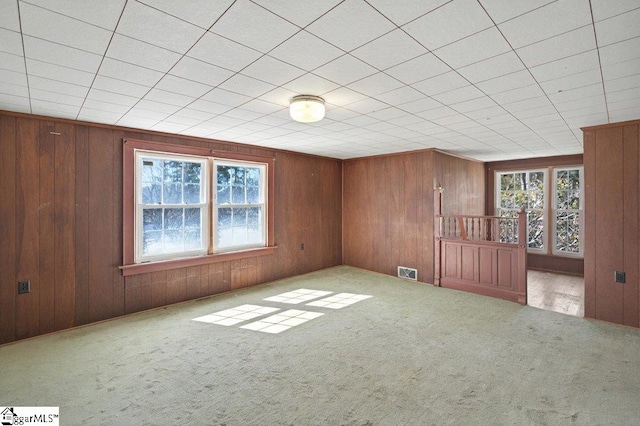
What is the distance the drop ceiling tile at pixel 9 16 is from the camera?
150cm

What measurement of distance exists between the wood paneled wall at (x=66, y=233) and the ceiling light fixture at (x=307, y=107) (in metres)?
2.37

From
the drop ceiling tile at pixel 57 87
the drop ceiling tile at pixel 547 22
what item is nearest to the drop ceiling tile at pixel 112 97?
the drop ceiling tile at pixel 57 87

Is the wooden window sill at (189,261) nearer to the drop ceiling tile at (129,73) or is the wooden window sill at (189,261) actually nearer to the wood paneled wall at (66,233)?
the wood paneled wall at (66,233)

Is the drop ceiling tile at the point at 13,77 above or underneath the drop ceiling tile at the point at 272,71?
above

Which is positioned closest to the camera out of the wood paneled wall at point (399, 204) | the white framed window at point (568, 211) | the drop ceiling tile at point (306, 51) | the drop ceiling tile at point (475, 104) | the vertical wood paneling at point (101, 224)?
the drop ceiling tile at point (306, 51)

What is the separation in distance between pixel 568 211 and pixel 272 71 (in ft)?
22.6

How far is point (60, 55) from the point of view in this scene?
2.03m

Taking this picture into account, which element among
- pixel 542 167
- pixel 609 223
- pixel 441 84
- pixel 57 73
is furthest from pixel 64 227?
pixel 542 167

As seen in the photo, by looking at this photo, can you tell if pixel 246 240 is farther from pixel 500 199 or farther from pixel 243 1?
pixel 500 199

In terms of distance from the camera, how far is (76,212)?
364cm

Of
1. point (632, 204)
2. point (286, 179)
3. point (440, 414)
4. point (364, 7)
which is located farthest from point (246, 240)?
point (632, 204)

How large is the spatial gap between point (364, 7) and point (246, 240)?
4284 millimetres

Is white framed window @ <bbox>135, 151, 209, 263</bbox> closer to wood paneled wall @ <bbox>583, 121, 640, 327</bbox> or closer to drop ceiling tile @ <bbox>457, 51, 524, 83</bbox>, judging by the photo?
drop ceiling tile @ <bbox>457, 51, 524, 83</bbox>

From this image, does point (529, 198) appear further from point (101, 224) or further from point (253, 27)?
point (101, 224)
